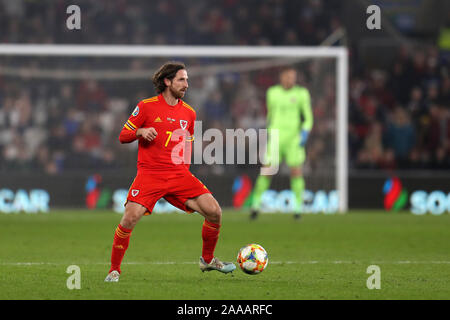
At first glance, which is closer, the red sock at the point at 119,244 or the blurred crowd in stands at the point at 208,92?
the red sock at the point at 119,244

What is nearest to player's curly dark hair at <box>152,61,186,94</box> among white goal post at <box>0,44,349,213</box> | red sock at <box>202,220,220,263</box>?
red sock at <box>202,220,220,263</box>

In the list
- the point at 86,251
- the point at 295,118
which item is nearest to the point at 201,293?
the point at 86,251

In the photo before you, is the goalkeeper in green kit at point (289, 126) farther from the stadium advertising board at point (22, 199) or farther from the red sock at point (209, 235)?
the red sock at point (209, 235)

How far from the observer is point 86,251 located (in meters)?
8.81

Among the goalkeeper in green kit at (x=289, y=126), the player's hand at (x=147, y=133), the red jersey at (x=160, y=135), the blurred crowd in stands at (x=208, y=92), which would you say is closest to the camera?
the player's hand at (x=147, y=133)

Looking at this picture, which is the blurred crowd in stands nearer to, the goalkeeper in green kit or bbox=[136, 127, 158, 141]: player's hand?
the goalkeeper in green kit

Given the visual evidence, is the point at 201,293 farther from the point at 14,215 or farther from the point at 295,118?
the point at 14,215

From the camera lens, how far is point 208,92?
15320mm

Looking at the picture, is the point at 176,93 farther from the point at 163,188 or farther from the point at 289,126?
the point at 289,126

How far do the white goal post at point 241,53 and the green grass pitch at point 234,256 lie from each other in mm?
1233

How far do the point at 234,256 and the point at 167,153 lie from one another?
2037 millimetres

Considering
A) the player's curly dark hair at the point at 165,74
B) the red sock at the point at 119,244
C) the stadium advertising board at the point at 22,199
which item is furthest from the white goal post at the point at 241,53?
the red sock at the point at 119,244

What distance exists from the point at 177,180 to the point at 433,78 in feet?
40.1

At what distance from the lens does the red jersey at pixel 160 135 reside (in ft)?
21.8
